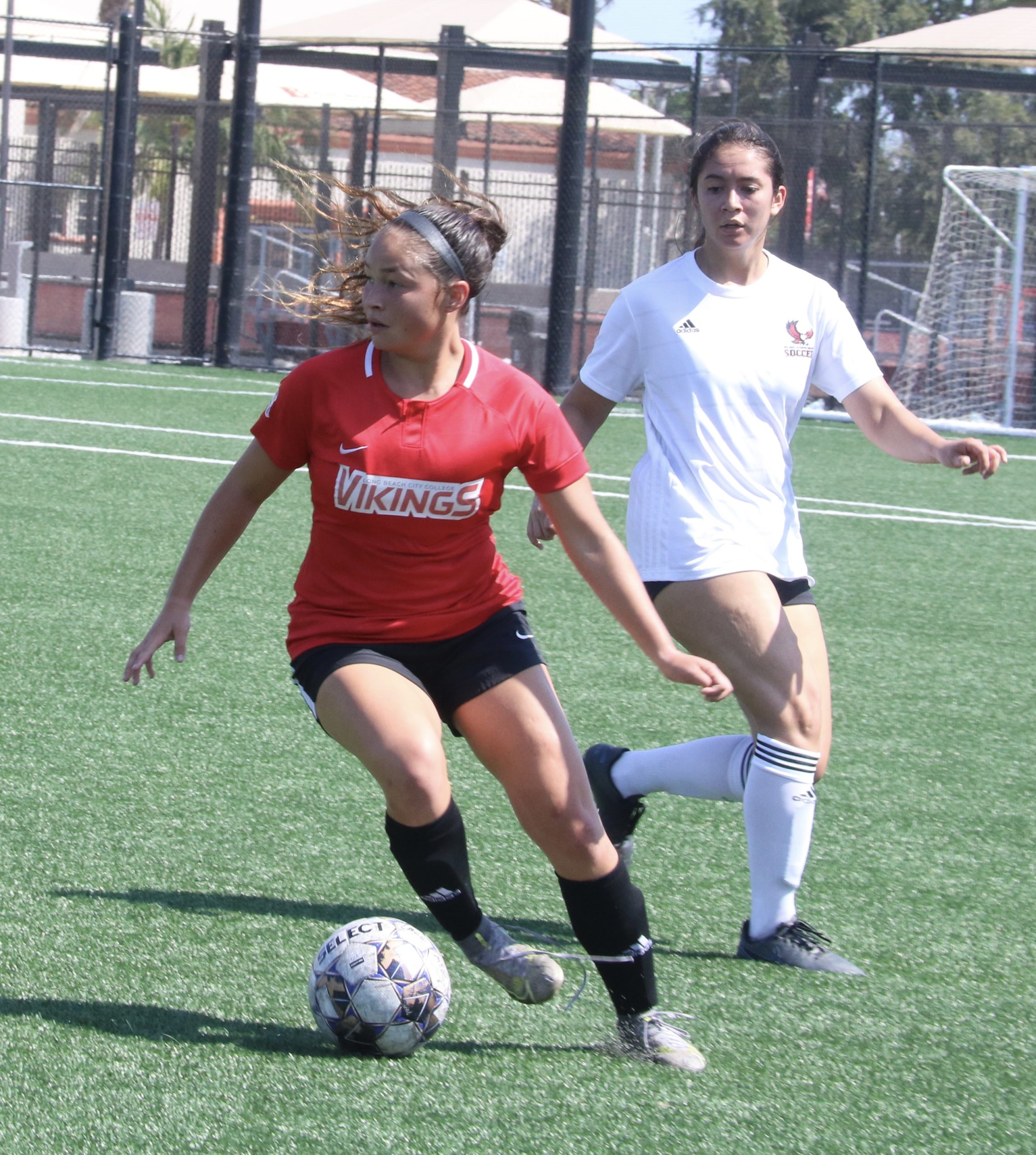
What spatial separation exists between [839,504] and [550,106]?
13337 millimetres

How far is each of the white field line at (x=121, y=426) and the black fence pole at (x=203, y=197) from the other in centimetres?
658

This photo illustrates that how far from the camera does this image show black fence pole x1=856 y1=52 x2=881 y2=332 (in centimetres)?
1745

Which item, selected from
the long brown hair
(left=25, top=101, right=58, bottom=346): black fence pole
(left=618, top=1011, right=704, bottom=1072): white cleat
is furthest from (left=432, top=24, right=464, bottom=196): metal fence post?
(left=618, top=1011, right=704, bottom=1072): white cleat

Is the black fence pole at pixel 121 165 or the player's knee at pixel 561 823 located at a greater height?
the black fence pole at pixel 121 165

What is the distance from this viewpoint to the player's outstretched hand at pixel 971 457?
156 inches

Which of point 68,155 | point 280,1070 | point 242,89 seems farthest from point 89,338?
point 280,1070

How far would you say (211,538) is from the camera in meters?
3.54

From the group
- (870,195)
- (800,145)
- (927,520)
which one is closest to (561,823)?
(927,520)

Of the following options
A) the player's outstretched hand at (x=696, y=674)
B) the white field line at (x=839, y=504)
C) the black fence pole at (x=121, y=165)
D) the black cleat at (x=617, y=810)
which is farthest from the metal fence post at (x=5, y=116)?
the player's outstretched hand at (x=696, y=674)

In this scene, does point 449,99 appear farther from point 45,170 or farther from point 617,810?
point 617,810

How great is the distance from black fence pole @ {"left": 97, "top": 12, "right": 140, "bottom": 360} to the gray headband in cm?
1588

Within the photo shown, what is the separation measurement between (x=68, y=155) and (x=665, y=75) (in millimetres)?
13334

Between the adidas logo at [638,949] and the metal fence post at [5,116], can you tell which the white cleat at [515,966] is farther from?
the metal fence post at [5,116]

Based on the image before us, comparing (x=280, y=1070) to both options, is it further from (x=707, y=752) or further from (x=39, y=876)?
(x=707, y=752)
